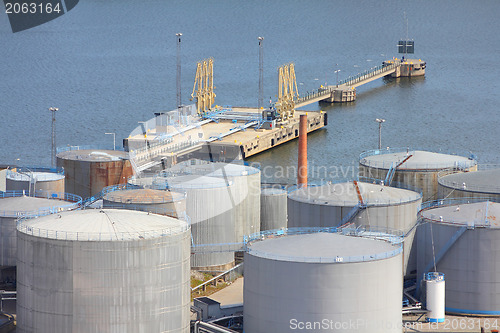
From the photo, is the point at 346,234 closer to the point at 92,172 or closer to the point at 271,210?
the point at 271,210

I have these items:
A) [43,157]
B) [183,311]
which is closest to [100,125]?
[43,157]

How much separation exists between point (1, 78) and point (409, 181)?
10072 cm

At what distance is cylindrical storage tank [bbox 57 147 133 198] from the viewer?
67625 millimetres

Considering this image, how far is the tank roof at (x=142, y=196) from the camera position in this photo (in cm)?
5588

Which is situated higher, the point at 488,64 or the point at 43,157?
the point at 488,64

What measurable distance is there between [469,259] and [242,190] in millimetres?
15843

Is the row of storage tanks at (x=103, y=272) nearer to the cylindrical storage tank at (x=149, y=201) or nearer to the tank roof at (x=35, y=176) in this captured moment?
the cylindrical storage tank at (x=149, y=201)

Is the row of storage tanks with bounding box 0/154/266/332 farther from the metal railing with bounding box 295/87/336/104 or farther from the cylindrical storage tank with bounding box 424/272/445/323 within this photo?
the metal railing with bounding box 295/87/336/104

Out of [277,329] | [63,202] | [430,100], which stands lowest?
[277,329]

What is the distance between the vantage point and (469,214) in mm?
53750

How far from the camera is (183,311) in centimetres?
4747

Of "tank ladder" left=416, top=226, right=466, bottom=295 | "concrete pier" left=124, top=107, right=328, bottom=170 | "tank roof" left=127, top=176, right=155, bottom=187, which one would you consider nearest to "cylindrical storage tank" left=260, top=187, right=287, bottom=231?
"tank roof" left=127, top=176, right=155, bottom=187

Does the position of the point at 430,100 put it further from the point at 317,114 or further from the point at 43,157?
the point at 43,157

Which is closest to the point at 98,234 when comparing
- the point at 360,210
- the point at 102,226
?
the point at 102,226
